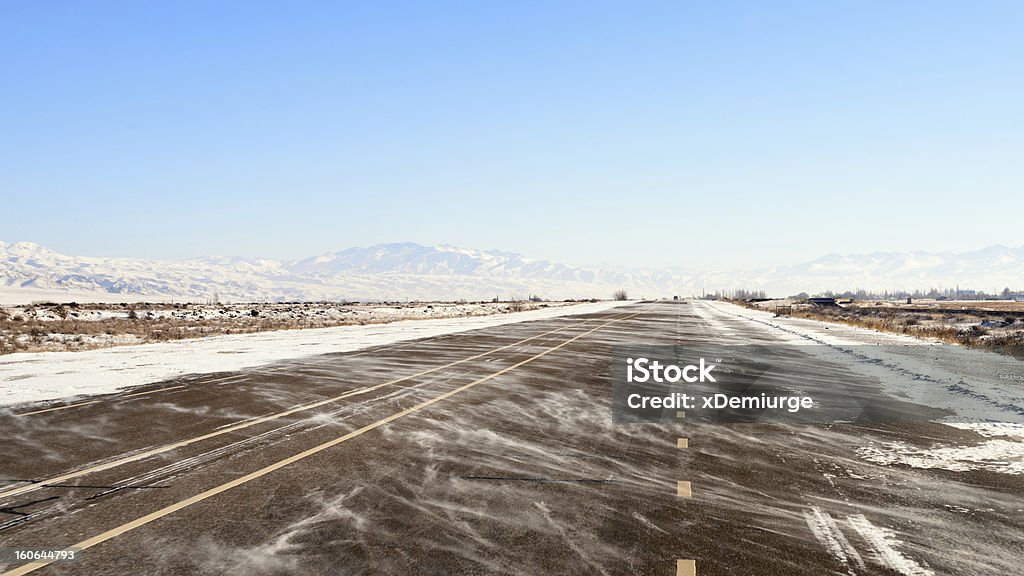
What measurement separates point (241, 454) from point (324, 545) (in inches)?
151

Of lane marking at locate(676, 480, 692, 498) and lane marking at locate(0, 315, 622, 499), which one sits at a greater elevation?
lane marking at locate(676, 480, 692, 498)

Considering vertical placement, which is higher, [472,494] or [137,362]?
[472,494]

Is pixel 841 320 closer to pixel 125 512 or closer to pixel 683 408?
pixel 683 408

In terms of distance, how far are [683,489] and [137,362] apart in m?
19.6

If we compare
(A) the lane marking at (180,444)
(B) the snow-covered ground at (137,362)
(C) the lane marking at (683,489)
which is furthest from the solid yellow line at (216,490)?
(B) the snow-covered ground at (137,362)

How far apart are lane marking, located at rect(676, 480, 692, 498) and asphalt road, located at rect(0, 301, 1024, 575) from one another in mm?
36

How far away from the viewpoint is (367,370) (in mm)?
18797

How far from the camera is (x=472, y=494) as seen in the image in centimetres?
733

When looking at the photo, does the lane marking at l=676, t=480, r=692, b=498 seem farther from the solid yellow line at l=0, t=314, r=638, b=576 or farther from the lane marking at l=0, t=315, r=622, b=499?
the lane marking at l=0, t=315, r=622, b=499

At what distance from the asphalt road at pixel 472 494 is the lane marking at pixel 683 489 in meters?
0.04

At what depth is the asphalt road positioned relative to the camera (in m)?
5.61
